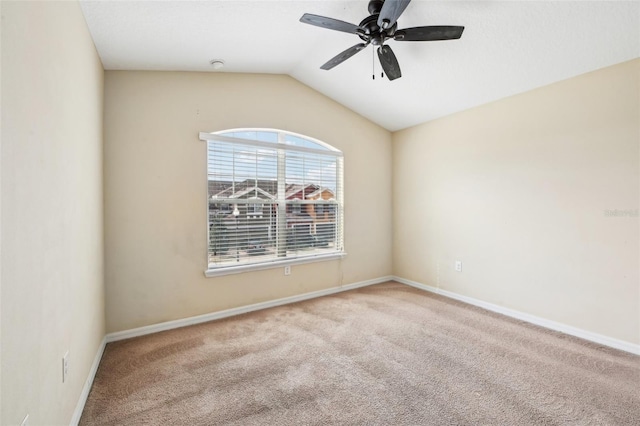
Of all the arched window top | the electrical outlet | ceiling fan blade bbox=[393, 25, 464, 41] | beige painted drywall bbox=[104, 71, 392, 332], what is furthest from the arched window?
ceiling fan blade bbox=[393, 25, 464, 41]

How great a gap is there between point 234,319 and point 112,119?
7.76 feet

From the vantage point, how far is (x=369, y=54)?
293 centimetres

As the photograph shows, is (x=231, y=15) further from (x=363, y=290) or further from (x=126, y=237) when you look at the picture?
(x=363, y=290)

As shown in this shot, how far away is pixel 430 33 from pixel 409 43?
0.75 meters

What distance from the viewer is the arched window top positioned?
338 centimetres

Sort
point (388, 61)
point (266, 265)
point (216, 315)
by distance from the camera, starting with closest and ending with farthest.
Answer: point (388, 61), point (216, 315), point (266, 265)

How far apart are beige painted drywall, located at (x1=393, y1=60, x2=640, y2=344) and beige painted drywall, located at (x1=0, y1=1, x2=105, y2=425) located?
391 cm

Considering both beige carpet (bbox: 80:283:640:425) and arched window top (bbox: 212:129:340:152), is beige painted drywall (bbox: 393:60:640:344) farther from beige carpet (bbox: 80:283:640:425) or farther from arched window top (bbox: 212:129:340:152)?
arched window top (bbox: 212:129:340:152)

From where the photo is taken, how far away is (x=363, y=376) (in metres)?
2.16

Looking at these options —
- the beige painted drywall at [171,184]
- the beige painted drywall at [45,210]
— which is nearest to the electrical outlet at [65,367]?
the beige painted drywall at [45,210]

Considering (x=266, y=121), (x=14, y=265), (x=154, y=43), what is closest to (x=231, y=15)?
(x=154, y=43)

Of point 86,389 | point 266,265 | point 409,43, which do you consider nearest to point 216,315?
point 266,265

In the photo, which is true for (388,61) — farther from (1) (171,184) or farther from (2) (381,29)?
(1) (171,184)

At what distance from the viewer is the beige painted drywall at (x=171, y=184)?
275cm
